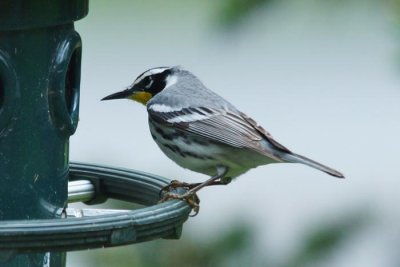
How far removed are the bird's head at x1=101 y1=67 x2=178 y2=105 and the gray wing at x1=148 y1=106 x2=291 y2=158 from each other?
0.75ft

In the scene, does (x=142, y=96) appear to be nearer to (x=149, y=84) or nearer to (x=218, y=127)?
(x=149, y=84)

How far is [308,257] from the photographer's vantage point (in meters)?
5.06

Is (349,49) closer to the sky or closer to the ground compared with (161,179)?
closer to the ground

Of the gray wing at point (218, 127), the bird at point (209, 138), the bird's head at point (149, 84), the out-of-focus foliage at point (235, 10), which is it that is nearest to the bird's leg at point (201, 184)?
the bird at point (209, 138)

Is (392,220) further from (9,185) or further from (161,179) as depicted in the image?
(9,185)

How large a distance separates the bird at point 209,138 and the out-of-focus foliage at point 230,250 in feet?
0.82

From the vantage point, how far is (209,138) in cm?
552

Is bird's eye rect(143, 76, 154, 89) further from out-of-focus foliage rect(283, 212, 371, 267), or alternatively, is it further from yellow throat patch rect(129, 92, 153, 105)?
out-of-focus foliage rect(283, 212, 371, 267)

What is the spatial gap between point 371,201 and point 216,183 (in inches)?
30.2

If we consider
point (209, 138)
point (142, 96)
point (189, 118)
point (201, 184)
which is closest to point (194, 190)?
point (201, 184)

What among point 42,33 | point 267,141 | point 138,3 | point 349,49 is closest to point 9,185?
point 42,33

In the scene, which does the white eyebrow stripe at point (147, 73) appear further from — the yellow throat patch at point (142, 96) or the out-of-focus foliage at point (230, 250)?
the out-of-focus foliage at point (230, 250)

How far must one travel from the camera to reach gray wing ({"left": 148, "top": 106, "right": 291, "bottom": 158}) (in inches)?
218

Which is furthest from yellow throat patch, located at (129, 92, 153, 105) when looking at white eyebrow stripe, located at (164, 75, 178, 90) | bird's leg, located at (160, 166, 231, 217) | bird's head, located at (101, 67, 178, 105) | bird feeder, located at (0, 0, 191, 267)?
bird feeder, located at (0, 0, 191, 267)
